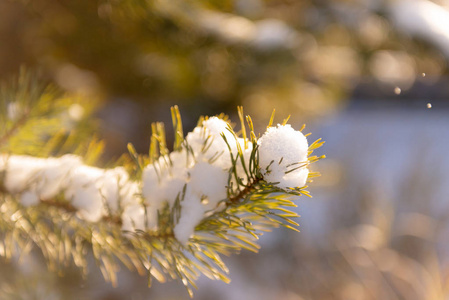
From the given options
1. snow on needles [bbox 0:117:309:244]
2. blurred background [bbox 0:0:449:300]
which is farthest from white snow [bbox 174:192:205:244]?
blurred background [bbox 0:0:449:300]

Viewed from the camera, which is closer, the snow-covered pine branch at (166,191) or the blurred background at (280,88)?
the snow-covered pine branch at (166,191)

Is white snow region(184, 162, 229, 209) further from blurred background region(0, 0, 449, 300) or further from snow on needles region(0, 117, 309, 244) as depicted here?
blurred background region(0, 0, 449, 300)

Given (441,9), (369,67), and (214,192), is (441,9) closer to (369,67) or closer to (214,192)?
(369,67)

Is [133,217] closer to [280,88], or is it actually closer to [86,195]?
A: [86,195]

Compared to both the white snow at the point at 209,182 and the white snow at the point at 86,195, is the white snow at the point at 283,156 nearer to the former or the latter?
the white snow at the point at 209,182

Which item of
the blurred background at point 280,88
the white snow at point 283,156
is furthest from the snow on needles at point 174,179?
the blurred background at point 280,88

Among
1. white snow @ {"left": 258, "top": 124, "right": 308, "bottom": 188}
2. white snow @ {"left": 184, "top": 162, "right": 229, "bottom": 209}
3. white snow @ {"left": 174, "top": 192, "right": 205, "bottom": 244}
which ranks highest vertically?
white snow @ {"left": 258, "top": 124, "right": 308, "bottom": 188}
